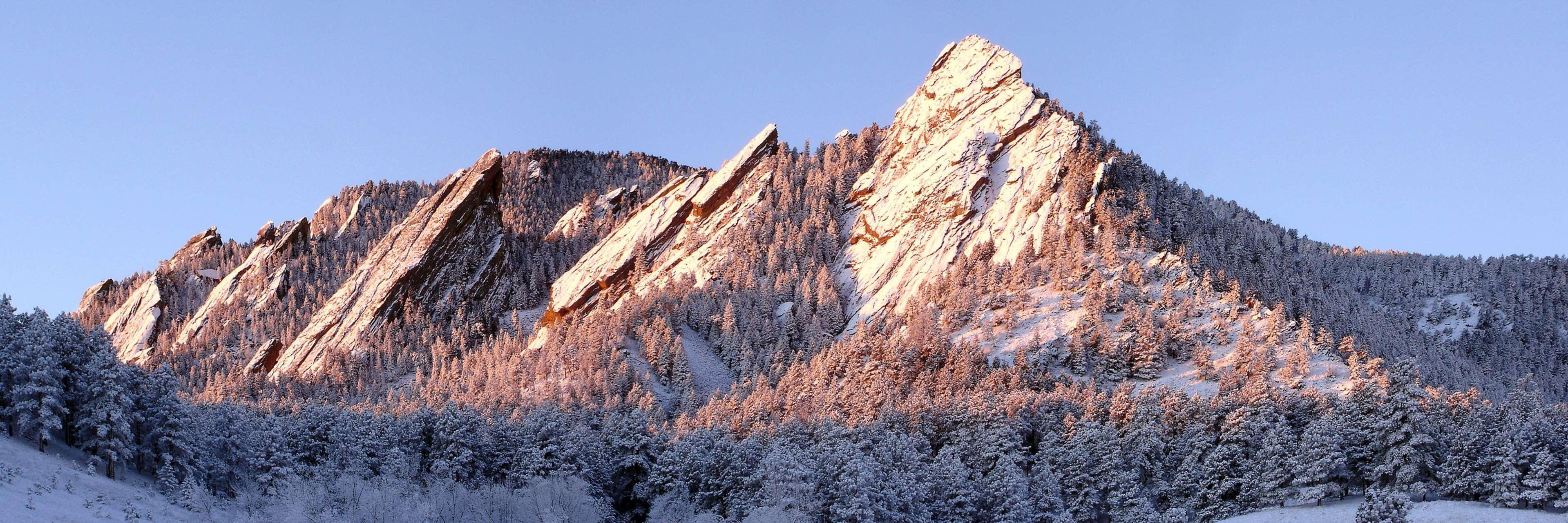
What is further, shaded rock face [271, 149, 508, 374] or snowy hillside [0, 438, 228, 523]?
shaded rock face [271, 149, 508, 374]

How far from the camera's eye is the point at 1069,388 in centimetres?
9988

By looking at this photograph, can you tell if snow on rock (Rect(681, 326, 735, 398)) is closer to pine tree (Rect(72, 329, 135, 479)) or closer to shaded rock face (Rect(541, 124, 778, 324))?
shaded rock face (Rect(541, 124, 778, 324))

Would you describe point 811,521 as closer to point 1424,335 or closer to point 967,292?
point 967,292

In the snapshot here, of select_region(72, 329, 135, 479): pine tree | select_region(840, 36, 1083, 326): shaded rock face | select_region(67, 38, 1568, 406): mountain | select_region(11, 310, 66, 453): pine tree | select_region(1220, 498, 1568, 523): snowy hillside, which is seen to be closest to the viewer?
select_region(11, 310, 66, 453): pine tree

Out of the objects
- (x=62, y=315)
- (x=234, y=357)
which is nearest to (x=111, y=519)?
(x=62, y=315)

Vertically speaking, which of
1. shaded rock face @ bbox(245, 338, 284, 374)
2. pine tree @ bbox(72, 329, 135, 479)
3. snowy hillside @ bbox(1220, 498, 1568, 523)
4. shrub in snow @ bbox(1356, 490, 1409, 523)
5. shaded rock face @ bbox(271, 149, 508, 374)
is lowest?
snowy hillside @ bbox(1220, 498, 1568, 523)

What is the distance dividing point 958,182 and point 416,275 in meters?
93.2

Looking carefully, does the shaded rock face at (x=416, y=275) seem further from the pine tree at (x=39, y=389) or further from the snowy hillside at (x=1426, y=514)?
the snowy hillside at (x=1426, y=514)

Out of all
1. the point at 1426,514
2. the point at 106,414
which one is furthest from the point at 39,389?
the point at 1426,514

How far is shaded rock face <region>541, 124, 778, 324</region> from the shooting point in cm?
17662

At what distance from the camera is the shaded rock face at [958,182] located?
141250 mm

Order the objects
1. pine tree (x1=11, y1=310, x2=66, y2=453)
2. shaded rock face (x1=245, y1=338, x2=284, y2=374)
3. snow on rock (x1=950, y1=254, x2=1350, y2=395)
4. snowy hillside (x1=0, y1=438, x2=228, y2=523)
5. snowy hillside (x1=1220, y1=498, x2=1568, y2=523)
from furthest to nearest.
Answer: shaded rock face (x1=245, y1=338, x2=284, y2=374)
snow on rock (x1=950, y1=254, x2=1350, y2=395)
snowy hillside (x1=1220, y1=498, x2=1568, y2=523)
pine tree (x1=11, y1=310, x2=66, y2=453)
snowy hillside (x1=0, y1=438, x2=228, y2=523)

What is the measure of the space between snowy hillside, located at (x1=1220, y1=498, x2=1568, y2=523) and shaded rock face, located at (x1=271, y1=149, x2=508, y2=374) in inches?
5472

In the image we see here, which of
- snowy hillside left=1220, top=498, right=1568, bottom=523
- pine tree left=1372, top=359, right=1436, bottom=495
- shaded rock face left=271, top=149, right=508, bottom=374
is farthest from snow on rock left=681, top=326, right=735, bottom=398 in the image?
pine tree left=1372, top=359, right=1436, bottom=495
